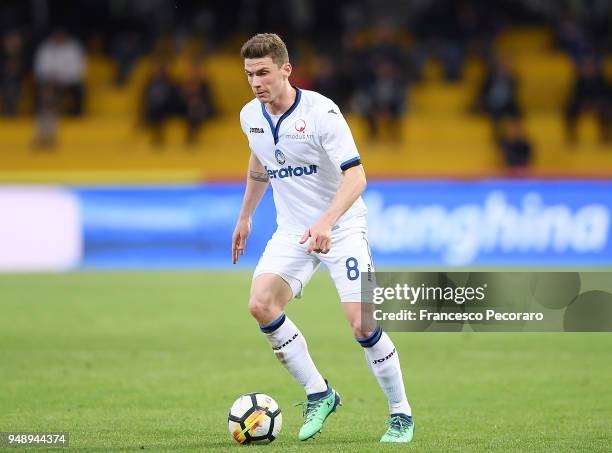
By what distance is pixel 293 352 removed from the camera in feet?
22.2

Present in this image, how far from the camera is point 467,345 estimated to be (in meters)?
11.2

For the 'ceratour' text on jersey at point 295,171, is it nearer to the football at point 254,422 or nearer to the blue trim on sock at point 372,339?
the blue trim on sock at point 372,339

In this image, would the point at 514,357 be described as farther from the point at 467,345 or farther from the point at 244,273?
the point at 244,273

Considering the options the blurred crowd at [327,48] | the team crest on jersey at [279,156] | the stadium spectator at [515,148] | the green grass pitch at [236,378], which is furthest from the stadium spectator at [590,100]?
the team crest on jersey at [279,156]

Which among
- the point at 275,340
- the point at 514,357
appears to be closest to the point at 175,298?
the point at 514,357

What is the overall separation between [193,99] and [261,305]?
15.5 m

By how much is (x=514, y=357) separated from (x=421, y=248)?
6632mm

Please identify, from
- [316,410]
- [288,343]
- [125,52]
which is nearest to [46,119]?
[125,52]

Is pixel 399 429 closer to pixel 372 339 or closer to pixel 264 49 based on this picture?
pixel 372 339

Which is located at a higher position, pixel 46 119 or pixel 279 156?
pixel 279 156

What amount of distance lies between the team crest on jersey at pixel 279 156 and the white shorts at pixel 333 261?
17.1 inches

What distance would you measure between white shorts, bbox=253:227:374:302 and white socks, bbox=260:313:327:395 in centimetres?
22

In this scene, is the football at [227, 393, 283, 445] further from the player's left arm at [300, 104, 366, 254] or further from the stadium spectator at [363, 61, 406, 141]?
the stadium spectator at [363, 61, 406, 141]

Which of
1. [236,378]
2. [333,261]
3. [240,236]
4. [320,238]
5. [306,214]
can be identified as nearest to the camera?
[320,238]
